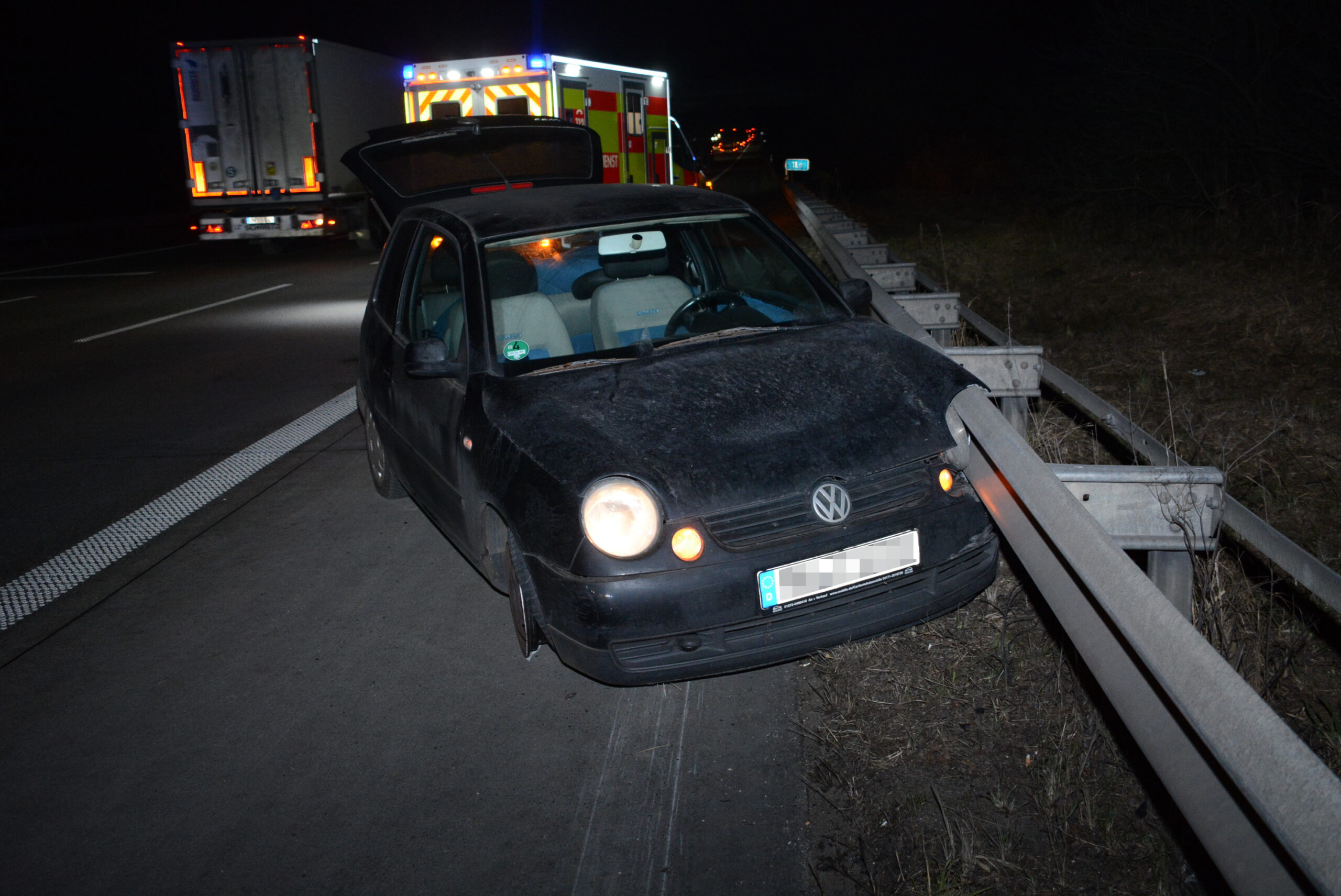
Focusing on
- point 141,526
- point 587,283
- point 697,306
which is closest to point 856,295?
point 697,306

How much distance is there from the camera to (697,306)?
480 centimetres

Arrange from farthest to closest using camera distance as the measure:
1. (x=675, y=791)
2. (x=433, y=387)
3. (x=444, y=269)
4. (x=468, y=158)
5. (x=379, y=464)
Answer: (x=468, y=158)
(x=379, y=464)
(x=444, y=269)
(x=433, y=387)
(x=675, y=791)

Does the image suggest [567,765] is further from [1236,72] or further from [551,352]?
[1236,72]

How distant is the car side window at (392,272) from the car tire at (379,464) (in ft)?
1.91

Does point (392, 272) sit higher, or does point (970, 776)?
point (392, 272)

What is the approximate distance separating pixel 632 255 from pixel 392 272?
1393 mm

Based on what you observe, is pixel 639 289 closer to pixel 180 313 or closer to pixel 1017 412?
pixel 1017 412

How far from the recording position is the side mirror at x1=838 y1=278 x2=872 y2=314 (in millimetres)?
4867

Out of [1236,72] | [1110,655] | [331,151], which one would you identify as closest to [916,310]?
[1110,655]

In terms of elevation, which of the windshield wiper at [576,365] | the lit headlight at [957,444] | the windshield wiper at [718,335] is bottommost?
the lit headlight at [957,444]

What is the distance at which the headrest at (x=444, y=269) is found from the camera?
4965 millimetres

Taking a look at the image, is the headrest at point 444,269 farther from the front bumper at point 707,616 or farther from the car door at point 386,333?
the front bumper at point 707,616

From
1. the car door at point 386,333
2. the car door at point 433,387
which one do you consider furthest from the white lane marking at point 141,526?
the car door at point 433,387

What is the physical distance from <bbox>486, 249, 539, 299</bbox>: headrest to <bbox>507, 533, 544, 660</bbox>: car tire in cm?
117
